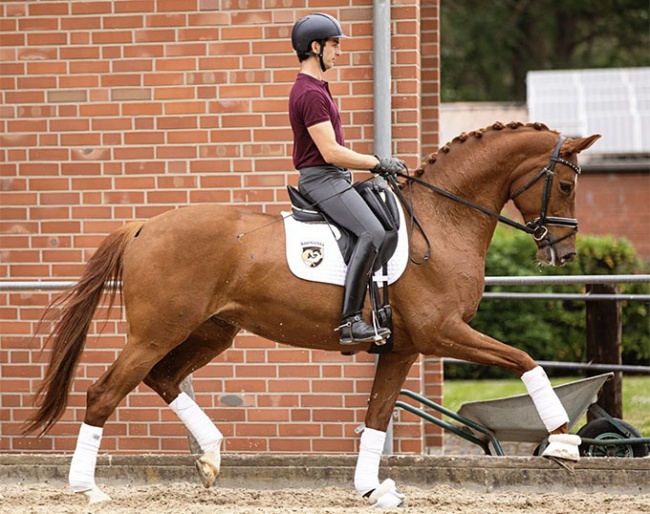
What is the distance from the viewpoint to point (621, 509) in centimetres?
572

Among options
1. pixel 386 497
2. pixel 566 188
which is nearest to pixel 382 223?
pixel 566 188

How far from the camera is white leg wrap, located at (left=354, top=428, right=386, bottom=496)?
6.03m

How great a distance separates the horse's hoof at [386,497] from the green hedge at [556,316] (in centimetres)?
880

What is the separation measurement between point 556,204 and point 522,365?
0.94 metres

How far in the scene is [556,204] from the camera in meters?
5.99

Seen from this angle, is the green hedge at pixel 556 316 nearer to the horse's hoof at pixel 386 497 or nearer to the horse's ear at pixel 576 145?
the horse's ear at pixel 576 145

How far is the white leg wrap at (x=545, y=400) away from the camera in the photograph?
5.71 meters

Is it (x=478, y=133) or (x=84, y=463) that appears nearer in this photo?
(x=84, y=463)

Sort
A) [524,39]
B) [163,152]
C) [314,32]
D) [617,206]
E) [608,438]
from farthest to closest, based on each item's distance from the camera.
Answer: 1. [524,39]
2. [617,206]
3. [163,152]
4. [608,438]
5. [314,32]

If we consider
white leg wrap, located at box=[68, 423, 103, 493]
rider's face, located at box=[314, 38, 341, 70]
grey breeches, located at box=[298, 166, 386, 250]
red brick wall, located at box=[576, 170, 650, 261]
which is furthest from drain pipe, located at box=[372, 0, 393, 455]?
red brick wall, located at box=[576, 170, 650, 261]

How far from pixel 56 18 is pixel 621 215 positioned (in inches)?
696

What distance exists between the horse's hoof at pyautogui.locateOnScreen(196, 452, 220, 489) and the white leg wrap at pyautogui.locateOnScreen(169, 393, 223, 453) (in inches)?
2.7

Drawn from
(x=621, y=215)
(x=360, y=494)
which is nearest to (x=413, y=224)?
(x=360, y=494)

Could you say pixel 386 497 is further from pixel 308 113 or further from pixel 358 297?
pixel 308 113
